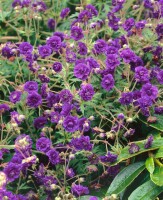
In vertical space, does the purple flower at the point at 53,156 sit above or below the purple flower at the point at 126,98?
below

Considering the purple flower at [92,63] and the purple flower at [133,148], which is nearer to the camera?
the purple flower at [133,148]

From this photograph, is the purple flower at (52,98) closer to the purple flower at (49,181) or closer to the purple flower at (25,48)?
the purple flower at (25,48)

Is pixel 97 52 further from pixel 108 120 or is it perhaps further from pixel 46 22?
pixel 46 22

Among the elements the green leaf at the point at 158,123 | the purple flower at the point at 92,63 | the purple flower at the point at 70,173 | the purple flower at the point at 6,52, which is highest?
the purple flower at the point at 92,63

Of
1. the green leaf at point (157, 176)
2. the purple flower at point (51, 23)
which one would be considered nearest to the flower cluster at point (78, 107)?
the green leaf at point (157, 176)

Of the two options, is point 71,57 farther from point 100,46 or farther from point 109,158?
point 109,158

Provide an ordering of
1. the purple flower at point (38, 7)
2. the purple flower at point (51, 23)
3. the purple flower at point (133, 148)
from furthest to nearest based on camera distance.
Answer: the purple flower at point (51, 23) < the purple flower at point (38, 7) < the purple flower at point (133, 148)

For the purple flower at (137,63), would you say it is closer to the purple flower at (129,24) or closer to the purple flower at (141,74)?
the purple flower at (141,74)

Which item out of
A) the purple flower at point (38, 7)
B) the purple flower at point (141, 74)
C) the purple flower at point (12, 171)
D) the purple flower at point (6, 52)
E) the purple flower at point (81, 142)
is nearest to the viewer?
the purple flower at point (12, 171)
